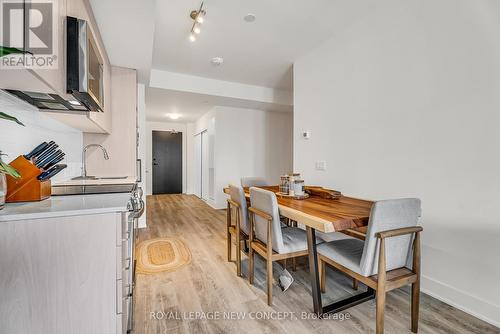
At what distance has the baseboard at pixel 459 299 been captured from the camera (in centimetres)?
158

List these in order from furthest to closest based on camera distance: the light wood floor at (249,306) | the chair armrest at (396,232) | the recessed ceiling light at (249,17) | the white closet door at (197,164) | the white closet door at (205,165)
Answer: the white closet door at (197,164) < the white closet door at (205,165) < the recessed ceiling light at (249,17) < the light wood floor at (249,306) < the chair armrest at (396,232)

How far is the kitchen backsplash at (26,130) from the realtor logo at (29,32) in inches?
21.8

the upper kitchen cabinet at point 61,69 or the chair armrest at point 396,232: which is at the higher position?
the upper kitchen cabinet at point 61,69

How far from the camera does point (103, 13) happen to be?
1.90 metres

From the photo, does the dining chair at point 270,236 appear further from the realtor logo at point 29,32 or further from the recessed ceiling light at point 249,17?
the recessed ceiling light at point 249,17

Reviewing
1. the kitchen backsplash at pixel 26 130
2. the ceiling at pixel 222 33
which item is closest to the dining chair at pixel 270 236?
the kitchen backsplash at pixel 26 130

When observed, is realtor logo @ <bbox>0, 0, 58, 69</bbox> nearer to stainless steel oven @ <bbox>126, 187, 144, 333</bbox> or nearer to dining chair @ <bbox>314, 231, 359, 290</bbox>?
stainless steel oven @ <bbox>126, 187, 144, 333</bbox>

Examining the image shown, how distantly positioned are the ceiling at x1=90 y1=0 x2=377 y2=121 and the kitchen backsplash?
3.15 feet

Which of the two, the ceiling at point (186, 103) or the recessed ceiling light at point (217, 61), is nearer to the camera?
the recessed ceiling light at point (217, 61)

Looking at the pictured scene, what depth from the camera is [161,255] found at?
2.67 metres

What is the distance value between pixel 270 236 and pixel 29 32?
1710 mm

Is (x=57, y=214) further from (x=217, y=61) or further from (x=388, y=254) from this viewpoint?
(x=217, y=61)

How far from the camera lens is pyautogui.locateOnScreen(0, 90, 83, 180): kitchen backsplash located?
137 centimetres

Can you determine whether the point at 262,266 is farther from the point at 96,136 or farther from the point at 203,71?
the point at 203,71
